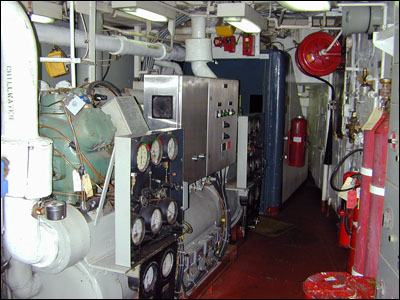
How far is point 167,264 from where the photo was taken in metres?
3.13

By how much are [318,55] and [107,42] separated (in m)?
3.41

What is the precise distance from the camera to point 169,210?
3.17 m

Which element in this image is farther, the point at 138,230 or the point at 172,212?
the point at 172,212

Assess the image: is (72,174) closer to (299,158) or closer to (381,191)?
(381,191)

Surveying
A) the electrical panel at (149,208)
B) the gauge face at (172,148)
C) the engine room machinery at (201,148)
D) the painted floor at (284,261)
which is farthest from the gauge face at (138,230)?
the painted floor at (284,261)

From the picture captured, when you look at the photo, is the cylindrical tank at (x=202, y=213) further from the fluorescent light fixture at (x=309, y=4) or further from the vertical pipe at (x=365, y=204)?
the fluorescent light fixture at (x=309, y=4)

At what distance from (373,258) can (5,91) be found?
7.50 ft

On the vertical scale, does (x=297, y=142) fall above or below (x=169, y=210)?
above

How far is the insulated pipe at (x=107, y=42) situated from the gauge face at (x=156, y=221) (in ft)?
4.99

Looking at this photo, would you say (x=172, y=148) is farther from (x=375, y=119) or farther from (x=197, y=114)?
(x=375, y=119)

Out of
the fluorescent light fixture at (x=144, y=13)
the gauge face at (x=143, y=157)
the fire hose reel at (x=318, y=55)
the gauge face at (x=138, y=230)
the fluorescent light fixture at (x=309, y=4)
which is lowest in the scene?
the gauge face at (x=138, y=230)

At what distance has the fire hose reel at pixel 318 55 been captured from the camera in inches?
230

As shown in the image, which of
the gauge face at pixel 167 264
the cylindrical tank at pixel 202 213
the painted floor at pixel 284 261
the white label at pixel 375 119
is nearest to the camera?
the white label at pixel 375 119

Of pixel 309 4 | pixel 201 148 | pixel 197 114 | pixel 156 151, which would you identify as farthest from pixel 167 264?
pixel 309 4
